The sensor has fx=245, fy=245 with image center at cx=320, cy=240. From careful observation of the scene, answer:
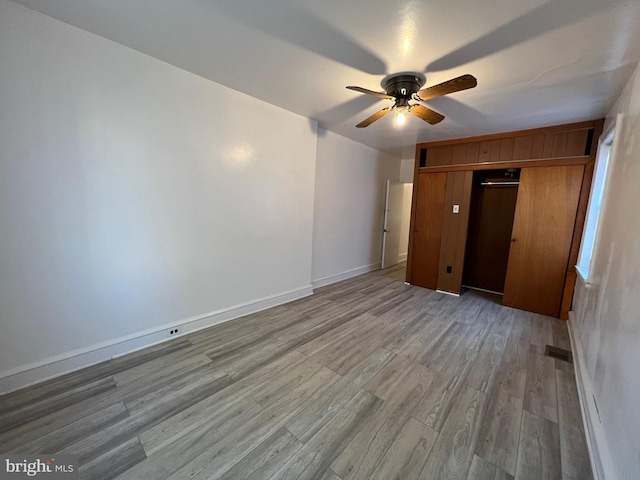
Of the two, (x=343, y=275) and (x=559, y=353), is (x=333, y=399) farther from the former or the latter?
(x=343, y=275)

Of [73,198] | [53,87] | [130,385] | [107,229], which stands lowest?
[130,385]

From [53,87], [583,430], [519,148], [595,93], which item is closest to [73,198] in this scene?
[53,87]

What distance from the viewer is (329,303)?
3562mm

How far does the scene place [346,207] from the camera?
180 inches

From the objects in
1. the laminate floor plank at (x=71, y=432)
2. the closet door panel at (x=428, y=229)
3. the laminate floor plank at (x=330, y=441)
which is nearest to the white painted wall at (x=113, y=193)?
the laminate floor plank at (x=71, y=432)

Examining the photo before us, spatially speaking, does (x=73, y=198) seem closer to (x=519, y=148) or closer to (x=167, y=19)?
(x=167, y=19)

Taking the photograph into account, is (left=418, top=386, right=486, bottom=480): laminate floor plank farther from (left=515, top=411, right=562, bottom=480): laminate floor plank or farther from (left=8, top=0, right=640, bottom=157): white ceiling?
(left=8, top=0, right=640, bottom=157): white ceiling

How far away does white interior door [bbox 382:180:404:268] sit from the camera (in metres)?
5.42

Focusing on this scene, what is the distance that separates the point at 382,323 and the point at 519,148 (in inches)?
122

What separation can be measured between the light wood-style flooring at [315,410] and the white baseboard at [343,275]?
60.2 inches

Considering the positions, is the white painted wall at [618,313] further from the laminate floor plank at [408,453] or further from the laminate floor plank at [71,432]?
the laminate floor plank at [71,432]

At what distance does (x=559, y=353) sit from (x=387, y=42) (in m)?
3.29

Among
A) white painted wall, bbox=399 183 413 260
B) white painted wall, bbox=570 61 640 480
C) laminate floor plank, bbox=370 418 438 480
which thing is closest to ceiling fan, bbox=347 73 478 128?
white painted wall, bbox=570 61 640 480

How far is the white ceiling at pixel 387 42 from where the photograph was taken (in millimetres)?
1446
